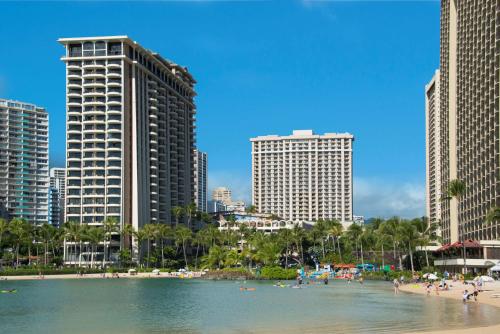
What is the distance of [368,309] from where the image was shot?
7438 cm

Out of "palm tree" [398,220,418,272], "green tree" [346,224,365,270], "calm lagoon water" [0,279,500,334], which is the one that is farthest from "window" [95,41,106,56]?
"calm lagoon water" [0,279,500,334]

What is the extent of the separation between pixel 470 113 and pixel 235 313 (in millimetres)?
92438

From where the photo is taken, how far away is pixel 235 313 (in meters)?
72.1

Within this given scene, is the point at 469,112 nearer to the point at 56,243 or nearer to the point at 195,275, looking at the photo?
the point at 195,275

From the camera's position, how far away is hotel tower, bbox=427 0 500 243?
12988cm

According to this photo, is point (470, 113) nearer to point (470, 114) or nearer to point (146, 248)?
point (470, 114)

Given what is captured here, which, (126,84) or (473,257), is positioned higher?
(126,84)

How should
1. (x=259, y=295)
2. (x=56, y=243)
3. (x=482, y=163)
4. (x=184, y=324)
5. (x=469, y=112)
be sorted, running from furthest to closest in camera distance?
(x=56, y=243) < (x=469, y=112) < (x=482, y=163) < (x=259, y=295) < (x=184, y=324)

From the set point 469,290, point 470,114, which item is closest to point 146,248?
point 470,114

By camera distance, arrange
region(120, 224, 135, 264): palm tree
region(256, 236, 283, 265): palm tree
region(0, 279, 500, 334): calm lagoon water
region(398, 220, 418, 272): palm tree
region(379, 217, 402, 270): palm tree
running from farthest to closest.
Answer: region(120, 224, 135, 264): palm tree < region(256, 236, 283, 265): palm tree < region(379, 217, 402, 270): palm tree < region(398, 220, 418, 272): palm tree < region(0, 279, 500, 334): calm lagoon water

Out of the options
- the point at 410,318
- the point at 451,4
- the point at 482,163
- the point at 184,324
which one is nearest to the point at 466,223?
the point at 482,163

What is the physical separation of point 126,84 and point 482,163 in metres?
102

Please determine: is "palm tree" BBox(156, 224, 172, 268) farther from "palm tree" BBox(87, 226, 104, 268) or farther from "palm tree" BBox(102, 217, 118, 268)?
"palm tree" BBox(87, 226, 104, 268)

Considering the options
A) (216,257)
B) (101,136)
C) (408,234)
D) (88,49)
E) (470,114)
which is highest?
(88,49)
